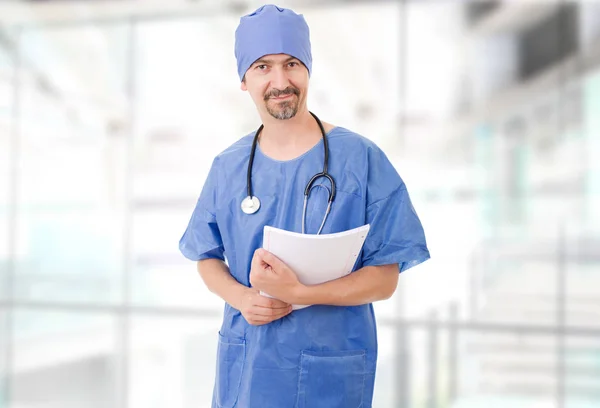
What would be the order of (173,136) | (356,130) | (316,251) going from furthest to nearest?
(173,136) → (356,130) → (316,251)

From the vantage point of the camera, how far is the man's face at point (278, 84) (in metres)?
1.19

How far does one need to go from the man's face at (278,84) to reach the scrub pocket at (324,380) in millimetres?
424

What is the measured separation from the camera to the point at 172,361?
3875 mm

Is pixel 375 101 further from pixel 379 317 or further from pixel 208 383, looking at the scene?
pixel 208 383

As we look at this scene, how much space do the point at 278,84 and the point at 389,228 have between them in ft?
1.04

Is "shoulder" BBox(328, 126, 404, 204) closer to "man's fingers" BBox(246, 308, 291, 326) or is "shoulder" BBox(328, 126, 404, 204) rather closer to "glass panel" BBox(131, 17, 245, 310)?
"man's fingers" BBox(246, 308, 291, 326)

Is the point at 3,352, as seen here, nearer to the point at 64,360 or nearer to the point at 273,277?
the point at 64,360

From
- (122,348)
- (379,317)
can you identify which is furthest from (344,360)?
(122,348)

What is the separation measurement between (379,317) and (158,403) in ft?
4.60

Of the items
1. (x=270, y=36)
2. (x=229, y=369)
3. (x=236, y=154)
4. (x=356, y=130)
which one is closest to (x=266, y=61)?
(x=270, y=36)

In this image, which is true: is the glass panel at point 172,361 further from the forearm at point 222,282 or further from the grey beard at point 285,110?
the grey beard at point 285,110

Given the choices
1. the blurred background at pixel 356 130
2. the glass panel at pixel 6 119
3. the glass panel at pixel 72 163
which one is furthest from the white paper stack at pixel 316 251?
the glass panel at pixel 6 119

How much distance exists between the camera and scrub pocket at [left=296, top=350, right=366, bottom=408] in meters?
1.19

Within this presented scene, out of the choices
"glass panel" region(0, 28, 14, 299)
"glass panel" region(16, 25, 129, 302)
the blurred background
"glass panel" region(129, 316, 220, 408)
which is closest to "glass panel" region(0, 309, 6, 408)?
A: the blurred background
